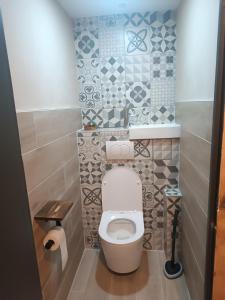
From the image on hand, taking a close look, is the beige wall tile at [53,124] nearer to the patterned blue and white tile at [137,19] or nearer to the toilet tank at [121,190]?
the toilet tank at [121,190]

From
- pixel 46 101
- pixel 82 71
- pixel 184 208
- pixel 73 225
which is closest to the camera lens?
pixel 46 101

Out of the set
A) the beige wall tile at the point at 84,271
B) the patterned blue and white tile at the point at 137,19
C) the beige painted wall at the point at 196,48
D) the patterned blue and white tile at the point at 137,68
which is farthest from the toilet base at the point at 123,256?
the patterned blue and white tile at the point at 137,19

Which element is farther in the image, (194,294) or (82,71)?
(82,71)

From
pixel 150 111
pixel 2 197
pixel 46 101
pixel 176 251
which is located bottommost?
pixel 176 251

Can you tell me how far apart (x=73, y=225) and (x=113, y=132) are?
0.92 metres

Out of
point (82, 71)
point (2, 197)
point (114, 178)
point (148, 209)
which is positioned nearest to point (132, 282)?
point (148, 209)

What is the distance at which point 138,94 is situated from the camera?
2.00m

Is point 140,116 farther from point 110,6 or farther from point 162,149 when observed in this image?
point 110,6

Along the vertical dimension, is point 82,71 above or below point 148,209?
above

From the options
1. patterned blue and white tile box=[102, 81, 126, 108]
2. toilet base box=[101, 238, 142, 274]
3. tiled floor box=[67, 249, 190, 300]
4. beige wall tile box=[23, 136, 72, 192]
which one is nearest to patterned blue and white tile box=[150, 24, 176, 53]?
patterned blue and white tile box=[102, 81, 126, 108]

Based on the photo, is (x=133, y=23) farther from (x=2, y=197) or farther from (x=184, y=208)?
(x=2, y=197)

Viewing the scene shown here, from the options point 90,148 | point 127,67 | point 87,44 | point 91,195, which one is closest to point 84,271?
point 91,195

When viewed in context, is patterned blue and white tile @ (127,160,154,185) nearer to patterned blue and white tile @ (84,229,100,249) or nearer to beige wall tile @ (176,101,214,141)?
beige wall tile @ (176,101,214,141)

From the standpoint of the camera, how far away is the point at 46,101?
1385 mm
